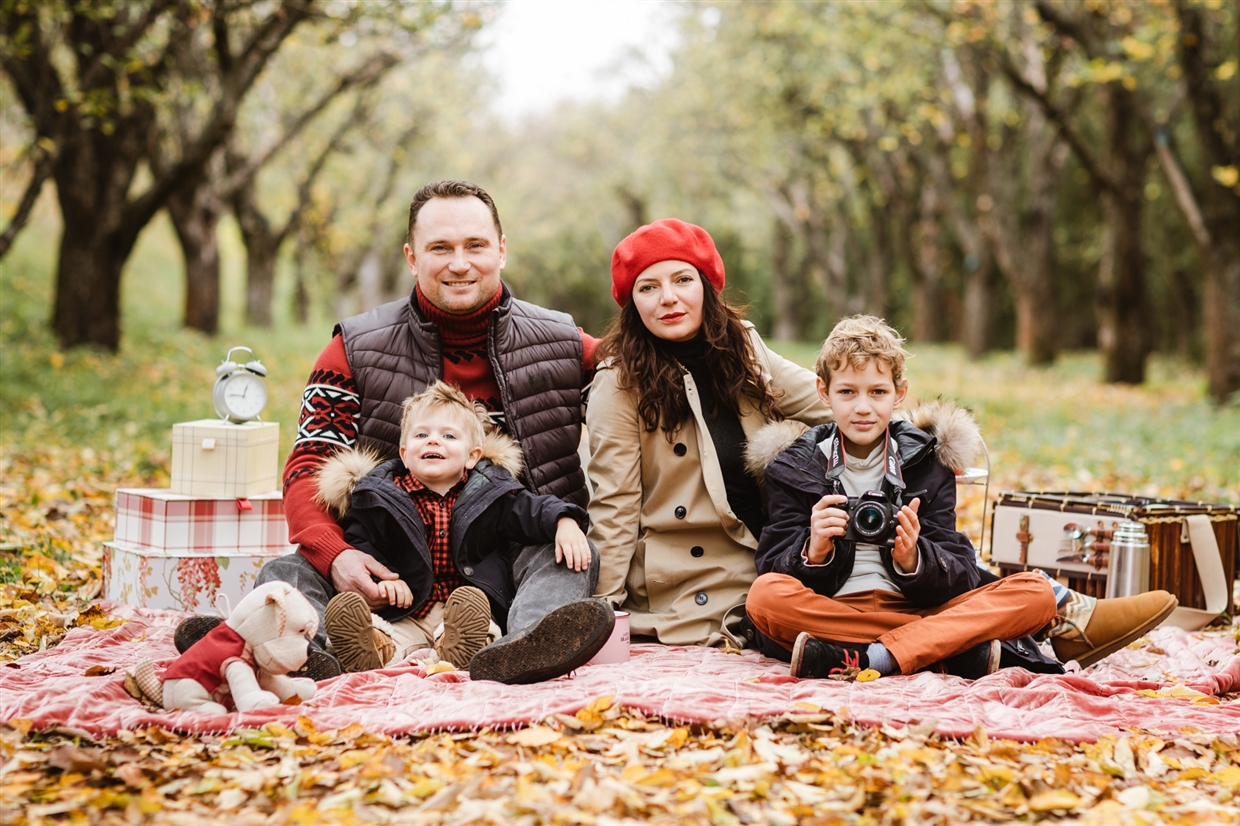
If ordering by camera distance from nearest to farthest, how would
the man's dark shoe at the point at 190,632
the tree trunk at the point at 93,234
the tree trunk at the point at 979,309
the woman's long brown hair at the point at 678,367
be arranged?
the man's dark shoe at the point at 190,632 < the woman's long brown hair at the point at 678,367 < the tree trunk at the point at 93,234 < the tree trunk at the point at 979,309

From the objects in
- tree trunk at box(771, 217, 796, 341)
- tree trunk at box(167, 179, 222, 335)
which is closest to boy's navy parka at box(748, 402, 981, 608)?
tree trunk at box(167, 179, 222, 335)

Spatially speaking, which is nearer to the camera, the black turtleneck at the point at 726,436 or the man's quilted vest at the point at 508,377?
the man's quilted vest at the point at 508,377

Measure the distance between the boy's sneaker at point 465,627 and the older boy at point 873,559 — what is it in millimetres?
968

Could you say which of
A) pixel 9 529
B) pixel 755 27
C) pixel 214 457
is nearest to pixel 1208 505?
pixel 214 457

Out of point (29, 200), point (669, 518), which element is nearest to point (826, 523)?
point (669, 518)

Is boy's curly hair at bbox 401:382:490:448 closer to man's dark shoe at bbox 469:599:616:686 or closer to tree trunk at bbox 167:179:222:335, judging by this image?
man's dark shoe at bbox 469:599:616:686

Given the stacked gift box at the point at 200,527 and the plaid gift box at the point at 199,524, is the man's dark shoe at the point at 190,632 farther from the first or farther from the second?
the plaid gift box at the point at 199,524

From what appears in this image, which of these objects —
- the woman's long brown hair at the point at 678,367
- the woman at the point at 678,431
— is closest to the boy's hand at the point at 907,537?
the woman at the point at 678,431

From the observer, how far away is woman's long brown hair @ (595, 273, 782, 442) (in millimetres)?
4520

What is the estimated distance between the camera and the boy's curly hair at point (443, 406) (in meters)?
4.14

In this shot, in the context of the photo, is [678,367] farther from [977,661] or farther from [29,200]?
[29,200]

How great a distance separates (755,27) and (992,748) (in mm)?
19236

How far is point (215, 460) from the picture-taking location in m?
4.82

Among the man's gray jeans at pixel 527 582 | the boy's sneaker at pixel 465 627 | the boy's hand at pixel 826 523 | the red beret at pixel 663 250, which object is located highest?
the red beret at pixel 663 250
